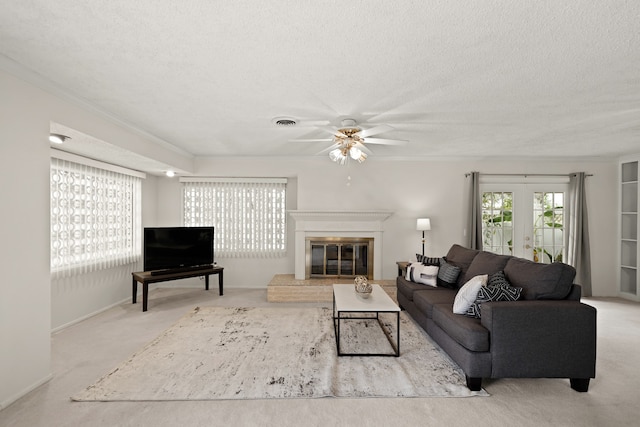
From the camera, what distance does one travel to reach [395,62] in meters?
2.14

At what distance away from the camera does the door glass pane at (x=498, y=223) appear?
569cm

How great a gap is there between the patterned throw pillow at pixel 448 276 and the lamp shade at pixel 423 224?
1202 millimetres

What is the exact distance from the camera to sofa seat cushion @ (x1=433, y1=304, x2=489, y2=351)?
97.1 inches

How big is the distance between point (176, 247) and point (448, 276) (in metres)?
4.07

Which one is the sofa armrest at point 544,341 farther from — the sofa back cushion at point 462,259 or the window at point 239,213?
the window at point 239,213

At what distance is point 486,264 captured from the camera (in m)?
3.55

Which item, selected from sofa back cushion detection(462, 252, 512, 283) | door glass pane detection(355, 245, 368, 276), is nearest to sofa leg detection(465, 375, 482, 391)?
sofa back cushion detection(462, 252, 512, 283)

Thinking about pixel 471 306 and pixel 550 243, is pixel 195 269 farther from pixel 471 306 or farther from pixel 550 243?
pixel 550 243

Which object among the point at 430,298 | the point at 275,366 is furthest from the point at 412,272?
the point at 275,366

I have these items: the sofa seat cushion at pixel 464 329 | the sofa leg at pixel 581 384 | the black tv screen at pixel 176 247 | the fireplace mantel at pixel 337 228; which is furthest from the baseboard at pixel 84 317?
the sofa leg at pixel 581 384

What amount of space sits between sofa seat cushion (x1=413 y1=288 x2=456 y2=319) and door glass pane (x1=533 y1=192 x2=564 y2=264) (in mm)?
2980

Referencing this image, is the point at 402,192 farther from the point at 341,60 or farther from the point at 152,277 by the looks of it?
the point at 152,277

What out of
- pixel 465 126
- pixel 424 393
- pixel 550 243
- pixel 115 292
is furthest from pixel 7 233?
pixel 550 243

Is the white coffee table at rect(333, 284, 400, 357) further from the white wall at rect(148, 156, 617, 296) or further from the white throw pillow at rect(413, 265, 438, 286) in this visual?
the white wall at rect(148, 156, 617, 296)
